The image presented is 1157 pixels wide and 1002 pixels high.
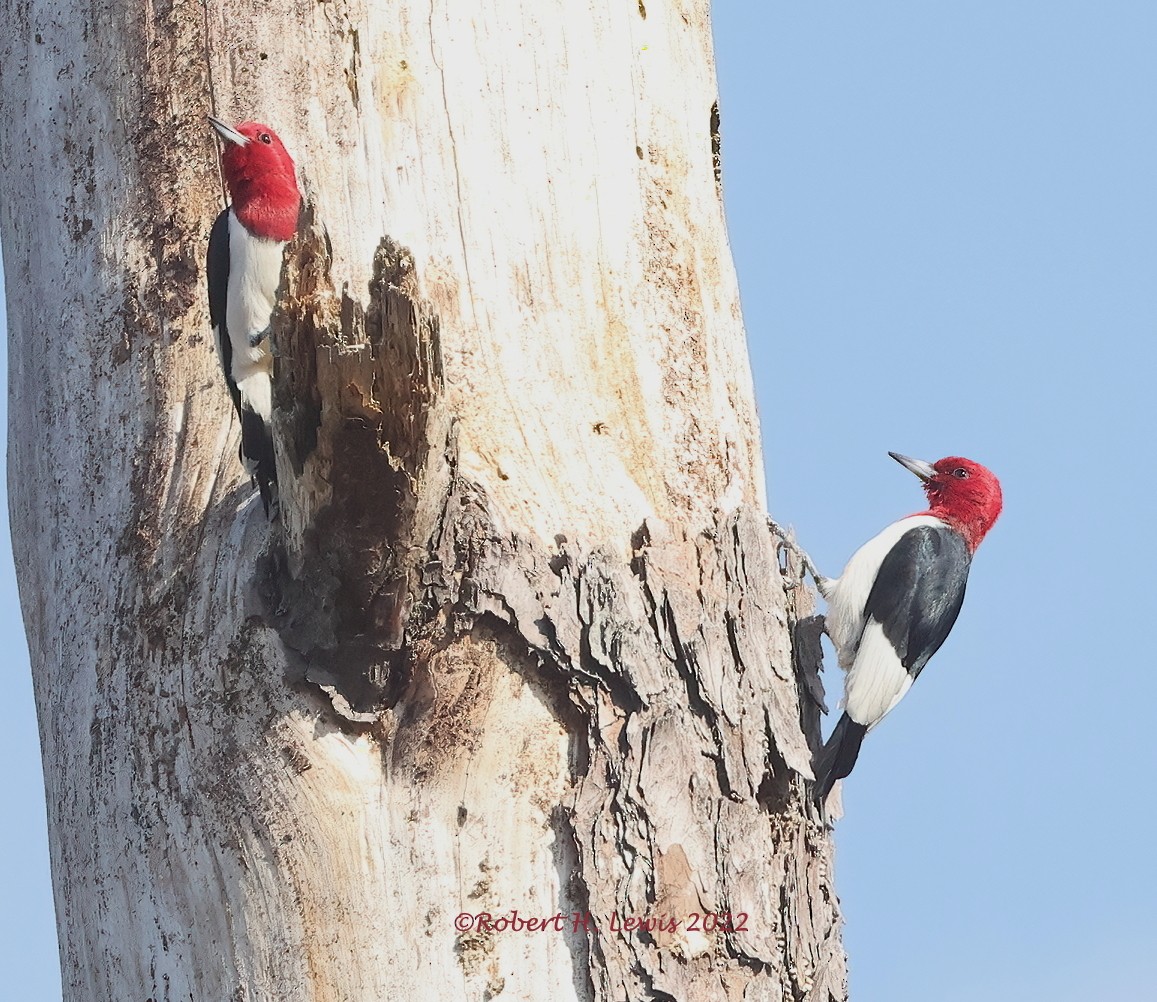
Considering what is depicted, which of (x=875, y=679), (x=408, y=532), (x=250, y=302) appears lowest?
(x=875, y=679)

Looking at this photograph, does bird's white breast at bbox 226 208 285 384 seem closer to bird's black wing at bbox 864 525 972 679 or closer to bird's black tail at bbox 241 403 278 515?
bird's black tail at bbox 241 403 278 515

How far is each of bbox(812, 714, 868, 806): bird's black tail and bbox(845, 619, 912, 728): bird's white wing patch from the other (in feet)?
1.17

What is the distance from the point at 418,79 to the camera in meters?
2.96

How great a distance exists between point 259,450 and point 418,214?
1.77ft

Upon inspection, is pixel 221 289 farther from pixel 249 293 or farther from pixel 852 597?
pixel 852 597

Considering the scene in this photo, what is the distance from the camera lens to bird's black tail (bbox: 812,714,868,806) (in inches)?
107

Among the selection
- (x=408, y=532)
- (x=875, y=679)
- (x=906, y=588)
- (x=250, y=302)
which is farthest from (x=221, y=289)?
(x=906, y=588)

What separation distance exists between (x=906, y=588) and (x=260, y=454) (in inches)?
96.7

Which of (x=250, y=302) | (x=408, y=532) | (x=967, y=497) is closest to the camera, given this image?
(x=408, y=532)

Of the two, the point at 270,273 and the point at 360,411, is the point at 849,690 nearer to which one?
the point at 270,273

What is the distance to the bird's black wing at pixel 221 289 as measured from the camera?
290 centimetres

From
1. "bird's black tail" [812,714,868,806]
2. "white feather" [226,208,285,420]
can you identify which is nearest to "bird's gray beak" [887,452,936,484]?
"bird's black tail" [812,714,868,806]

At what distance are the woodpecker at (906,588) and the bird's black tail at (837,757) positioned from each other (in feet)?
0.33

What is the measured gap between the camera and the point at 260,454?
2.63m
